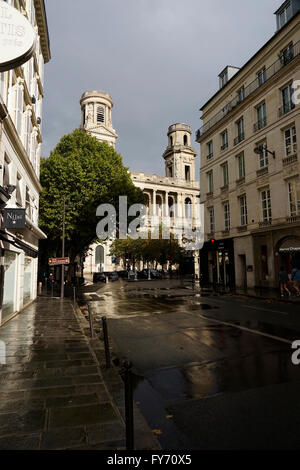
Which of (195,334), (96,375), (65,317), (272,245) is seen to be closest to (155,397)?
(96,375)

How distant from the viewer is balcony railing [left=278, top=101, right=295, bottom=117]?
20109 millimetres

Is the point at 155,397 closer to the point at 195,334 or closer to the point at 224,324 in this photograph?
the point at 195,334

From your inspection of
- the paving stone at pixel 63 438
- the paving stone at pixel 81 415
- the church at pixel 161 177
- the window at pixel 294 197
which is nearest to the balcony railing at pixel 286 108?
the window at pixel 294 197

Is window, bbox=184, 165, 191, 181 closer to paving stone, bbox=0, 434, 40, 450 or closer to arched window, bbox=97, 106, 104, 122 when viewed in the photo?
arched window, bbox=97, 106, 104, 122

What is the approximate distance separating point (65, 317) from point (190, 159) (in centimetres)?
8721

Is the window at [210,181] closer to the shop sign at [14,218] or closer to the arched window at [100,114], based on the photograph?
the shop sign at [14,218]

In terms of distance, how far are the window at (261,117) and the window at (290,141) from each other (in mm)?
2557

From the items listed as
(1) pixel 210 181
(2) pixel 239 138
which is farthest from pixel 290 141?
(1) pixel 210 181

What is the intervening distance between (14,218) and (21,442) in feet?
24.3

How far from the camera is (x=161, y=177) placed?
289 feet

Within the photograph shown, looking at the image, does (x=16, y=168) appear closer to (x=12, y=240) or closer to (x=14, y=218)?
(x=12, y=240)

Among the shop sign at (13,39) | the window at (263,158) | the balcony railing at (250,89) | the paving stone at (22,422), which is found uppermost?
the balcony railing at (250,89)

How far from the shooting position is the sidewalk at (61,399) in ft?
10.3

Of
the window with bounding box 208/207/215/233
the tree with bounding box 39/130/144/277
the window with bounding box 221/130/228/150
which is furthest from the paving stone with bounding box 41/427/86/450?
the window with bounding box 221/130/228/150
